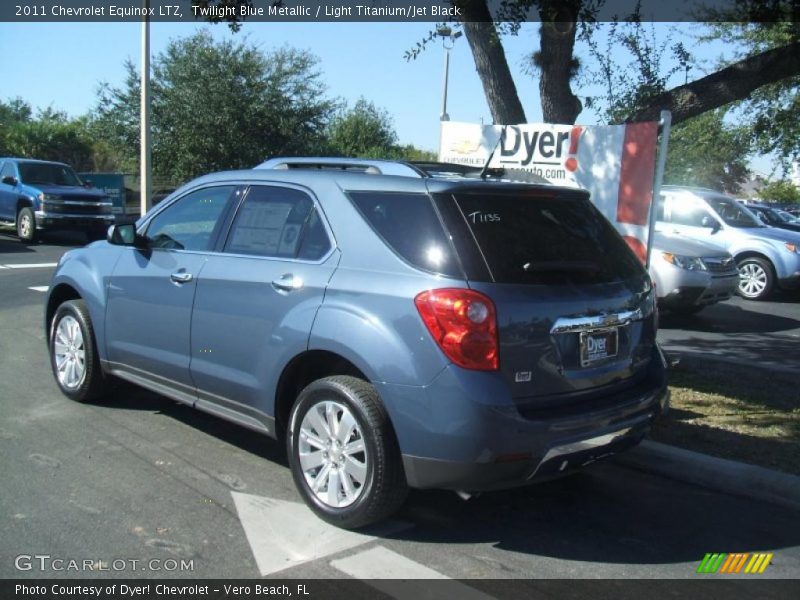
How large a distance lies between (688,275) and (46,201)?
46.7 ft

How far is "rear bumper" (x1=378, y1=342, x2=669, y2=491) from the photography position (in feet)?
11.4

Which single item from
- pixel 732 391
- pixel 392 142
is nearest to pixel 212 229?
pixel 732 391

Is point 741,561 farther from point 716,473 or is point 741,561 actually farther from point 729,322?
point 729,322

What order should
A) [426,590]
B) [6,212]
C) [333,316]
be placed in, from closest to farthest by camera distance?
[426,590], [333,316], [6,212]

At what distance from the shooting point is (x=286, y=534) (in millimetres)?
3875

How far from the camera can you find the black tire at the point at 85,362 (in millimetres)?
5703

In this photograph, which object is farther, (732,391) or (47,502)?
(732,391)

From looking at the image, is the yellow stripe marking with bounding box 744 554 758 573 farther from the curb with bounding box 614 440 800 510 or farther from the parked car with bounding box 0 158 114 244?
the parked car with bounding box 0 158 114 244

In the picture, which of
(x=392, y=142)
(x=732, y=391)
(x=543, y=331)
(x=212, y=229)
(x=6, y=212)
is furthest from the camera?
(x=392, y=142)

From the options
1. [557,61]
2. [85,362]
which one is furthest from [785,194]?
[85,362]

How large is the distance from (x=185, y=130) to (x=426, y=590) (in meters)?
24.5

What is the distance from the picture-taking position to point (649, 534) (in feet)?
13.3

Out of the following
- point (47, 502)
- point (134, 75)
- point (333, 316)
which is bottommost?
point (47, 502)

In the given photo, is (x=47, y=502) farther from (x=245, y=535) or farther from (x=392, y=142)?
(x=392, y=142)
